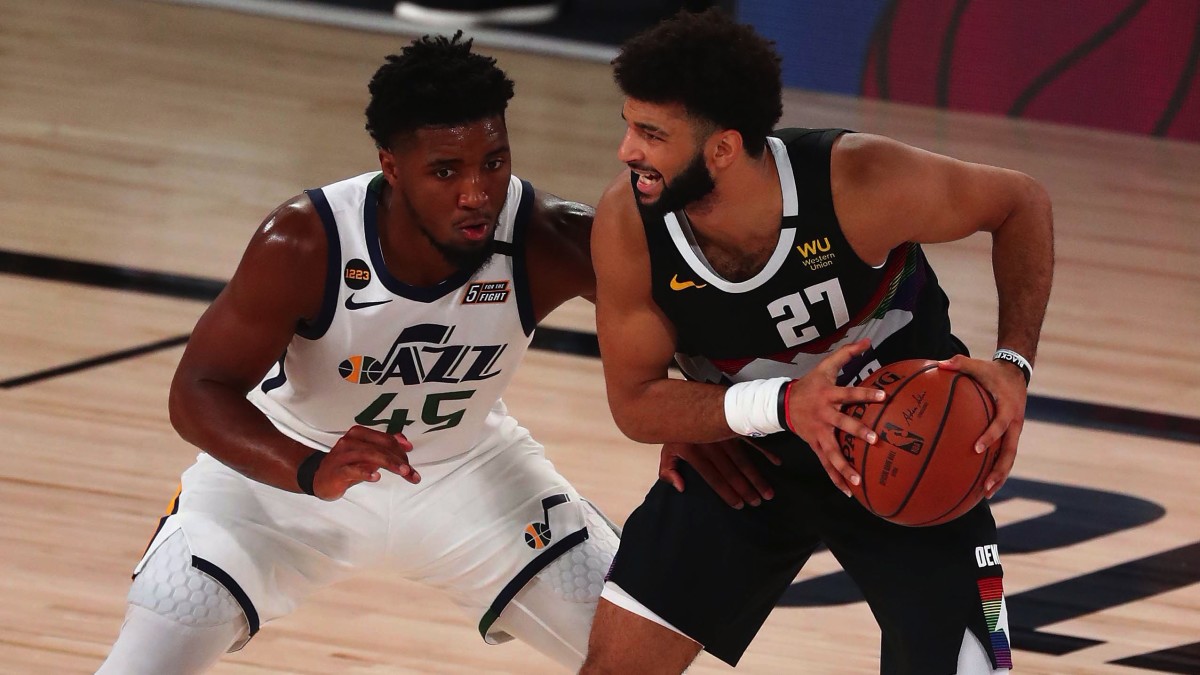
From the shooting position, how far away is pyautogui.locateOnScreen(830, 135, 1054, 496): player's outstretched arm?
10.1 ft

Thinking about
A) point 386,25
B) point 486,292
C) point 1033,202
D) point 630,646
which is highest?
point 1033,202

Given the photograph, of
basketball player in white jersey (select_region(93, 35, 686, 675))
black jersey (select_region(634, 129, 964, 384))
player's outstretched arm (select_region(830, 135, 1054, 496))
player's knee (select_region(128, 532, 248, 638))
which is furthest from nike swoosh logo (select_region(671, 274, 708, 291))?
player's knee (select_region(128, 532, 248, 638))

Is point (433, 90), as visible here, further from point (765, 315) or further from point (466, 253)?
point (765, 315)

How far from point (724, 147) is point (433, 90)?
635 millimetres

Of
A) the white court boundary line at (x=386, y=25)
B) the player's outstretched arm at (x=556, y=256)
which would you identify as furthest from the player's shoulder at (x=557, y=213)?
the white court boundary line at (x=386, y=25)

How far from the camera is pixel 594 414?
5.55 meters

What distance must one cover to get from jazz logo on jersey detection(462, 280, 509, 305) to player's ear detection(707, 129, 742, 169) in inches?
25.2

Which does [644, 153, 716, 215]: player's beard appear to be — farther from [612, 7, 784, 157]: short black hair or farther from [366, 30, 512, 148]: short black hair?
[366, 30, 512, 148]: short black hair

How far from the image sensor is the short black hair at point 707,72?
293 cm

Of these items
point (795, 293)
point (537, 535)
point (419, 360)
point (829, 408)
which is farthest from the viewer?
point (537, 535)

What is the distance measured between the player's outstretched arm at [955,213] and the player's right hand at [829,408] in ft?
1.14

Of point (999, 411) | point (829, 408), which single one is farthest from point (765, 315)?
point (999, 411)

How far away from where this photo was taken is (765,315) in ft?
10.2

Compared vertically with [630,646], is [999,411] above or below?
above
